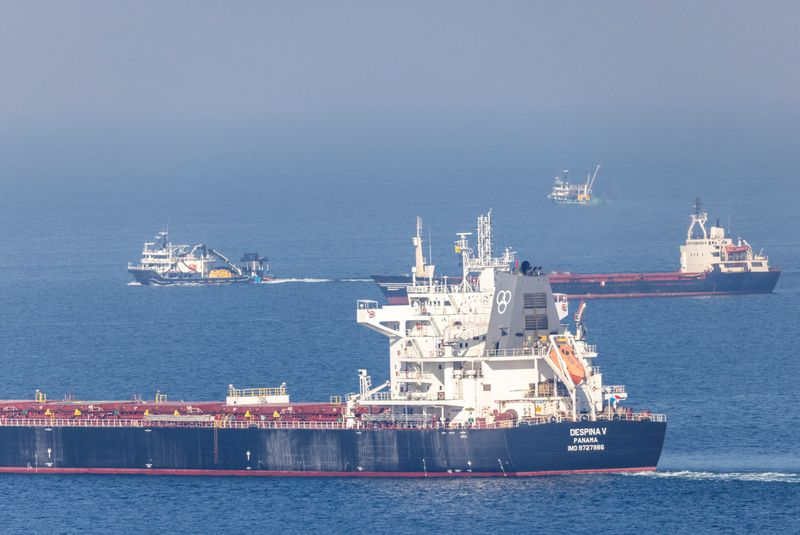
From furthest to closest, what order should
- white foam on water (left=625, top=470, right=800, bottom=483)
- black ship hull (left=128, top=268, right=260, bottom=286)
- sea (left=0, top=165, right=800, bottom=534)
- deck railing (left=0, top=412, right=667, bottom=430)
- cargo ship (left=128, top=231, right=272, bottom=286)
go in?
1. cargo ship (left=128, top=231, right=272, bottom=286)
2. black ship hull (left=128, top=268, right=260, bottom=286)
3. deck railing (left=0, top=412, right=667, bottom=430)
4. white foam on water (left=625, top=470, right=800, bottom=483)
5. sea (left=0, top=165, right=800, bottom=534)

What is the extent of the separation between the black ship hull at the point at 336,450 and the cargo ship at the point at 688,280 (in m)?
65.1

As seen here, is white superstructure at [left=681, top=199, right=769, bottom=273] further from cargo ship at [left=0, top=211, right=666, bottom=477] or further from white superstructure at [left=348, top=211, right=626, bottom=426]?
white superstructure at [left=348, top=211, right=626, bottom=426]

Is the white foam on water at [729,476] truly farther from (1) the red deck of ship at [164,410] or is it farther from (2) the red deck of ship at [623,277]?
(2) the red deck of ship at [623,277]

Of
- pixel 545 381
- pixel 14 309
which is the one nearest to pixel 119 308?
pixel 14 309

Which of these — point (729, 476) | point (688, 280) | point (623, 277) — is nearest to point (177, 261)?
point (623, 277)

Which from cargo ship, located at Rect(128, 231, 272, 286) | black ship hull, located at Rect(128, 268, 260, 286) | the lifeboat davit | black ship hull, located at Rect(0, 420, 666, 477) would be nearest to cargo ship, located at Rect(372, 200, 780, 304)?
cargo ship, located at Rect(128, 231, 272, 286)

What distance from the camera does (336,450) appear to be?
8969 cm

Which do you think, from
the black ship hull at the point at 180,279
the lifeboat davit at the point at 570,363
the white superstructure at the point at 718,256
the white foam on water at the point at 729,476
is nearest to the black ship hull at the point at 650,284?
the white superstructure at the point at 718,256

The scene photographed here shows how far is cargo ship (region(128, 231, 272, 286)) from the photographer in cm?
17450

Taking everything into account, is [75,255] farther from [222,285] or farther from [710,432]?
[710,432]

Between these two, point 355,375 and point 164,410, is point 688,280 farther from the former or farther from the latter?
point 164,410

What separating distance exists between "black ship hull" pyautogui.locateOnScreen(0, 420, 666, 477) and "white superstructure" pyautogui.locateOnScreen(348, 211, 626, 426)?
1.29m

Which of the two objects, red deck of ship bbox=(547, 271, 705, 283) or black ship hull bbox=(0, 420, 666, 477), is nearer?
black ship hull bbox=(0, 420, 666, 477)

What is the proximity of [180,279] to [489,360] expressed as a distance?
90502 mm
